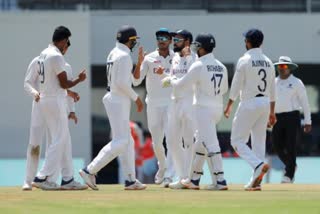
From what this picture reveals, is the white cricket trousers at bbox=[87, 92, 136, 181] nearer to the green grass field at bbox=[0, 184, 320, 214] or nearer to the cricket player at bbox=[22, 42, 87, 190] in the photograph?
the green grass field at bbox=[0, 184, 320, 214]

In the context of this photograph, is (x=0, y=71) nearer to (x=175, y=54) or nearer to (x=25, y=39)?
(x=25, y=39)

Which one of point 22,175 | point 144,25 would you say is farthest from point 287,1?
point 22,175

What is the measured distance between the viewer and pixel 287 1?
3622cm

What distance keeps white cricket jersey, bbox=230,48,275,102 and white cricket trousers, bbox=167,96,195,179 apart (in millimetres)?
1136

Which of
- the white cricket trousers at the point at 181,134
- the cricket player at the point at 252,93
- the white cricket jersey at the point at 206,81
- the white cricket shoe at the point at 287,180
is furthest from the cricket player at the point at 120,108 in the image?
the white cricket shoe at the point at 287,180

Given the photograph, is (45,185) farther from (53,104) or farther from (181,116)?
(181,116)

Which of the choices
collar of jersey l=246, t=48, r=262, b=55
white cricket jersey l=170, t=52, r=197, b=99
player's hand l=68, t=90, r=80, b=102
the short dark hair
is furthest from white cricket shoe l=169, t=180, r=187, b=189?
the short dark hair

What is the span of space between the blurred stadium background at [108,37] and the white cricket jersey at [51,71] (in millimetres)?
14737

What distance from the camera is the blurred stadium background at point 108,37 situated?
34094 millimetres

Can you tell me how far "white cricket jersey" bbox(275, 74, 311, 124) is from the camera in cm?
2298

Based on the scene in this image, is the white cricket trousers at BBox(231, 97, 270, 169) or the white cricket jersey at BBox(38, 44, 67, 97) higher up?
the white cricket jersey at BBox(38, 44, 67, 97)

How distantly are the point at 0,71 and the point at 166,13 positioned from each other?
4.74 metres

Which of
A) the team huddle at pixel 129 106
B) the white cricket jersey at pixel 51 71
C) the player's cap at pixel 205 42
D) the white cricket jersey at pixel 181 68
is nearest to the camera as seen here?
the white cricket jersey at pixel 51 71

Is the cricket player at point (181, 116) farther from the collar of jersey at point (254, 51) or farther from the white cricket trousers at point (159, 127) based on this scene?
the collar of jersey at point (254, 51)
